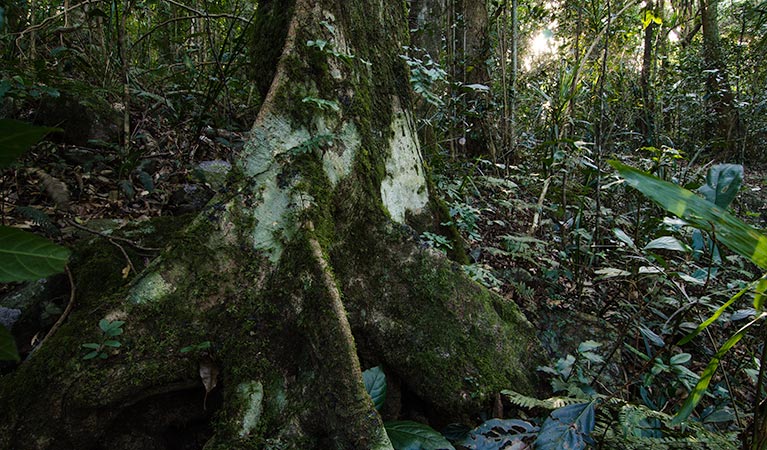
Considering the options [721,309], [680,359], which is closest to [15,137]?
[721,309]

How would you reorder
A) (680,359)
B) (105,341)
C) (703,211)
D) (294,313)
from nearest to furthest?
(703,211) < (105,341) < (294,313) < (680,359)

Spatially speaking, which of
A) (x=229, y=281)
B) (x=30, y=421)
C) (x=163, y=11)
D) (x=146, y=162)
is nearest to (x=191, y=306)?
(x=229, y=281)

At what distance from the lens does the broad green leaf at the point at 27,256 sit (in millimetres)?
605

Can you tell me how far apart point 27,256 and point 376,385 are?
1544mm

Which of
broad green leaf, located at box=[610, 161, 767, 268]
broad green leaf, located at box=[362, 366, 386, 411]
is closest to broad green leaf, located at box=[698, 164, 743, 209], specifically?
broad green leaf, located at box=[610, 161, 767, 268]

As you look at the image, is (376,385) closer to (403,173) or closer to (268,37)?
(403,173)

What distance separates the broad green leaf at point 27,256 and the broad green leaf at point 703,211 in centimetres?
Answer: 101

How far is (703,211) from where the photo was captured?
904 millimetres

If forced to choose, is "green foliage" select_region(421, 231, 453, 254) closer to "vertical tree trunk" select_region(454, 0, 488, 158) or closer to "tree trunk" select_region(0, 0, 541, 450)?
"tree trunk" select_region(0, 0, 541, 450)

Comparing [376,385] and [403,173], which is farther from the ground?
[403,173]

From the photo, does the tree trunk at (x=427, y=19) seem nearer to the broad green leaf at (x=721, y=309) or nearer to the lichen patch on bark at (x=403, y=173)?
the lichen patch on bark at (x=403, y=173)

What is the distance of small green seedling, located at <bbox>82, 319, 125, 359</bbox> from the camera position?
1.65 metres

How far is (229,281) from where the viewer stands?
6.26ft

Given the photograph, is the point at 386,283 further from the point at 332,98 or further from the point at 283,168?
the point at 332,98
